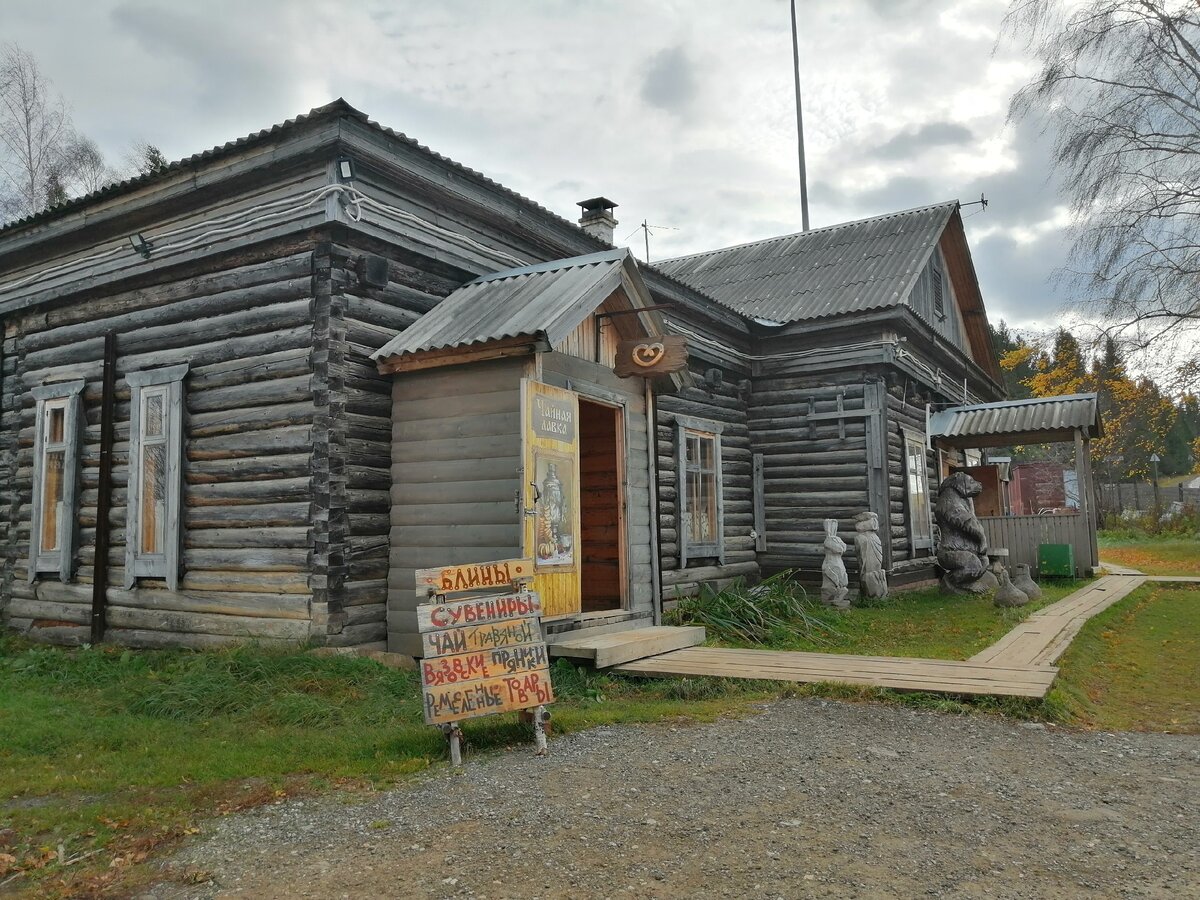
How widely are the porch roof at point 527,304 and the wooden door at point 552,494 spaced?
54cm

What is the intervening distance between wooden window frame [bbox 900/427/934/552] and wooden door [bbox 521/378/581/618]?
28.0 ft

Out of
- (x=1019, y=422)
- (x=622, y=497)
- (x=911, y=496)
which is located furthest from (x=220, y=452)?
(x=1019, y=422)

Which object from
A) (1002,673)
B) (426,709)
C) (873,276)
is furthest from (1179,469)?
(426,709)

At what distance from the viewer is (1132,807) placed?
13.7 ft

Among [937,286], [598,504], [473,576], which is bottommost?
[473,576]

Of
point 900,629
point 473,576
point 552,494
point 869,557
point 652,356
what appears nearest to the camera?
point 473,576

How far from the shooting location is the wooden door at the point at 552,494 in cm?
742

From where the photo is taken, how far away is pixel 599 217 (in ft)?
44.0

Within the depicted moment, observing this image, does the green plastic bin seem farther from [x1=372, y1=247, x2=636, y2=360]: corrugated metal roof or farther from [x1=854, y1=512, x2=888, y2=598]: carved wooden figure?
[x1=372, y1=247, x2=636, y2=360]: corrugated metal roof

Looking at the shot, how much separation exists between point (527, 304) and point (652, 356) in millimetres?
1534

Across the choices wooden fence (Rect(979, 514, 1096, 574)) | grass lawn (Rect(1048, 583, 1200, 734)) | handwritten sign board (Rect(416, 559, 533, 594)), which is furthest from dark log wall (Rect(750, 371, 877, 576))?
handwritten sign board (Rect(416, 559, 533, 594))

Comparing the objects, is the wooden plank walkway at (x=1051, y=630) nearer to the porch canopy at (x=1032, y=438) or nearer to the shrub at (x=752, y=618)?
the porch canopy at (x=1032, y=438)

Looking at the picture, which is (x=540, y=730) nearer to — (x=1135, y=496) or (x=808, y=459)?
(x=808, y=459)

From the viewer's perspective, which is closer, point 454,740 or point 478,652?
point 454,740
